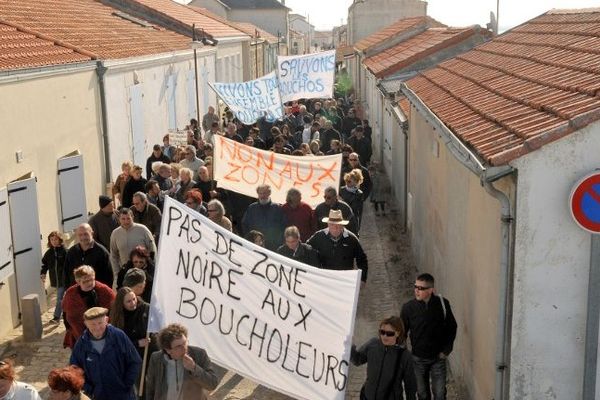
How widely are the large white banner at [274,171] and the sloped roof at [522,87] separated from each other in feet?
5.71

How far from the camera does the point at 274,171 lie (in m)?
12.1

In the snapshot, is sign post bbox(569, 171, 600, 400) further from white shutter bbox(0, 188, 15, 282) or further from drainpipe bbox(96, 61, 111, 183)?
drainpipe bbox(96, 61, 111, 183)

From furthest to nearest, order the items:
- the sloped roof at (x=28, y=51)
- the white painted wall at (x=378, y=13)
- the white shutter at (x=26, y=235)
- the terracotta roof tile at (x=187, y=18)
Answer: the white painted wall at (x=378, y=13) → the terracotta roof tile at (x=187, y=18) → the sloped roof at (x=28, y=51) → the white shutter at (x=26, y=235)

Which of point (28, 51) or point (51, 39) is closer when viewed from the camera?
point (28, 51)

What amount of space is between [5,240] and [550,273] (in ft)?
22.1

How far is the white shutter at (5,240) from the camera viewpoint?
999 cm

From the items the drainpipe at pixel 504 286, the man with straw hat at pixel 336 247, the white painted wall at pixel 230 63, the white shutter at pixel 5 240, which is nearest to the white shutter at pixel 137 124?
the white shutter at pixel 5 240

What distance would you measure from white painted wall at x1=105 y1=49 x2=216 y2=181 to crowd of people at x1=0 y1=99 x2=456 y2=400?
2.72 meters

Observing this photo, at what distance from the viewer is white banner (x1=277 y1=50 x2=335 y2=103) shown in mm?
20922

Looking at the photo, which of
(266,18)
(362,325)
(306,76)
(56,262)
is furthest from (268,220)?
(266,18)

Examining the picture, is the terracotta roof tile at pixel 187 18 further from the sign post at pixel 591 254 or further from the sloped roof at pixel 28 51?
the sign post at pixel 591 254

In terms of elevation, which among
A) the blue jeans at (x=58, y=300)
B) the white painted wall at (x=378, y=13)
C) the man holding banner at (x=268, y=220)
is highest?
the man holding banner at (x=268, y=220)

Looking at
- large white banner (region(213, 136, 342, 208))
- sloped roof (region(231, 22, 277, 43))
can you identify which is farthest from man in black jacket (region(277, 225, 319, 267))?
sloped roof (region(231, 22, 277, 43))

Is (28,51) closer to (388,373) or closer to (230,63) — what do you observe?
(388,373)
